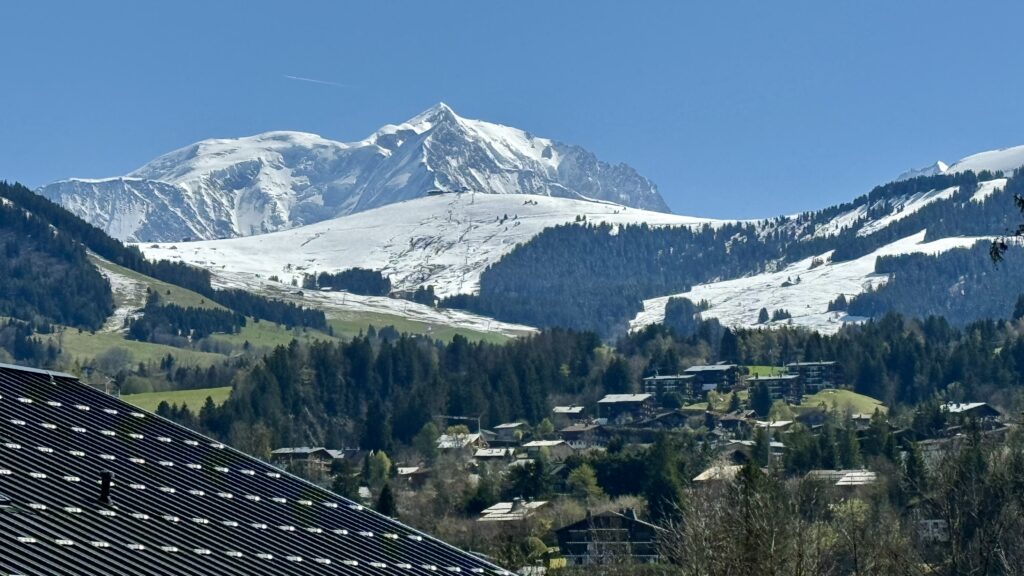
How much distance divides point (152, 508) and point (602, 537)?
10753 centimetres

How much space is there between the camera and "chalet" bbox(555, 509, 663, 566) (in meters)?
160


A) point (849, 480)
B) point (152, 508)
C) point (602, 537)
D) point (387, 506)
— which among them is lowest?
point (602, 537)

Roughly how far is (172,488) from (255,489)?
4.52 m

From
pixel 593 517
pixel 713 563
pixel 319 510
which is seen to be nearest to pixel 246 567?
pixel 319 510

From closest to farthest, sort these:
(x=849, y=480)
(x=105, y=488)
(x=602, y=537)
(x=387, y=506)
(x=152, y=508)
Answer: (x=105, y=488) → (x=152, y=508) → (x=602, y=537) → (x=387, y=506) → (x=849, y=480)

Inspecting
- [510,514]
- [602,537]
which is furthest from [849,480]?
[602,537]

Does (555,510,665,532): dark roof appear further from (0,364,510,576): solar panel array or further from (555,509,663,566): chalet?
(0,364,510,576): solar panel array

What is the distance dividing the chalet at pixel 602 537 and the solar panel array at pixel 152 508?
3186 inches

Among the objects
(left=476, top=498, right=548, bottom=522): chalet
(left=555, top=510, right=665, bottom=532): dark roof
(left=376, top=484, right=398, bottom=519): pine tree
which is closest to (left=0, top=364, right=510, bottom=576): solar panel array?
(left=376, top=484, right=398, bottom=519): pine tree

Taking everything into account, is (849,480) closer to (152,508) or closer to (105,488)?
(152,508)

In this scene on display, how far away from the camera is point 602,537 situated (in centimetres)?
16762

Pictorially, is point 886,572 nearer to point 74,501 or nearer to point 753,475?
point 753,475

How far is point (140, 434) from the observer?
7019 centimetres

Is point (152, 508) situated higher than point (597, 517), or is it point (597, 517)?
point (152, 508)
